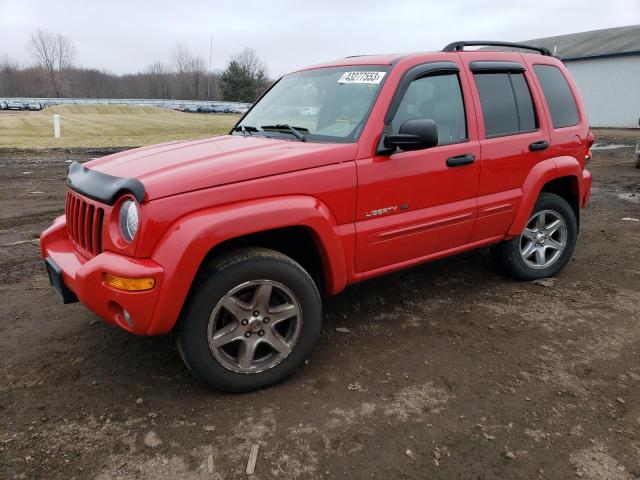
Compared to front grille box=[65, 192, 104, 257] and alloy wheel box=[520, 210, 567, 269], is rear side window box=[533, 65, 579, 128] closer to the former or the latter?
alloy wheel box=[520, 210, 567, 269]

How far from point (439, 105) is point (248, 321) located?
207 centimetres

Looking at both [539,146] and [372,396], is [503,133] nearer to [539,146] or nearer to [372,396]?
[539,146]

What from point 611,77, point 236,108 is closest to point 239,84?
point 236,108

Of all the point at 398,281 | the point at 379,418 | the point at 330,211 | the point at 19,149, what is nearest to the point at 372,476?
the point at 379,418

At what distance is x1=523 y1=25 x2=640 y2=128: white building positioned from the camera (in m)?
29.0

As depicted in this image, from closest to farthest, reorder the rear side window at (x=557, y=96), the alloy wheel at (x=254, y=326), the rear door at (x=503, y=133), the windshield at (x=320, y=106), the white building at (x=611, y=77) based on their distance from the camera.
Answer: the alloy wheel at (x=254, y=326)
the windshield at (x=320, y=106)
the rear door at (x=503, y=133)
the rear side window at (x=557, y=96)
the white building at (x=611, y=77)

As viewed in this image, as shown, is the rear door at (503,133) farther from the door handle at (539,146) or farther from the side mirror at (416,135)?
the side mirror at (416,135)

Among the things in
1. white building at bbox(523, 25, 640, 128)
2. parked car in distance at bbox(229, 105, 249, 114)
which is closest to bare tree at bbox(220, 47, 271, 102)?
parked car in distance at bbox(229, 105, 249, 114)

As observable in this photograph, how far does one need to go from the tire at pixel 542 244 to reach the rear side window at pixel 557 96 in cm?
67

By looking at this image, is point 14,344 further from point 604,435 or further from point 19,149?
point 19,149

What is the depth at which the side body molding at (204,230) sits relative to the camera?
2576mm

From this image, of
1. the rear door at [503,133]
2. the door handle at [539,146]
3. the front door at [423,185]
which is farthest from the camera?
the door handle at [539,146]

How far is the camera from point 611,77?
3020cm

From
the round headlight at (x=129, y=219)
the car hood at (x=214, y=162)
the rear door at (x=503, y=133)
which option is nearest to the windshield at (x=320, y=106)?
the car hood at (x=214, y=162)
